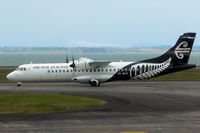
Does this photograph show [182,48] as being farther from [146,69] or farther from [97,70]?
[97,70]

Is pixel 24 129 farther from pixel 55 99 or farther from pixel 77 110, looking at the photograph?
pixel 55 99

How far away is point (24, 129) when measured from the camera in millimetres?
17031

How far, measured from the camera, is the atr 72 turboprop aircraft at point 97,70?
42281 mm

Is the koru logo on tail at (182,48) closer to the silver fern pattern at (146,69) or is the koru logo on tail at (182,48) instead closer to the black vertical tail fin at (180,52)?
the black vertical tail fin at (180,52)

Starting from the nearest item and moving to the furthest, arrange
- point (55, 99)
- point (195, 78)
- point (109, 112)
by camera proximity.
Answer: point (109, 112) → point (55, 99) → point (195, 78)

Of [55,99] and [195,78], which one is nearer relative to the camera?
[55,99]

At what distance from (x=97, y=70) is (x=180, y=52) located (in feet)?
32.7

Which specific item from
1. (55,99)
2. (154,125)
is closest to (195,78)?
(55,99)

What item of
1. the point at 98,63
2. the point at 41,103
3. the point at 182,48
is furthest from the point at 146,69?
the point at 41,103

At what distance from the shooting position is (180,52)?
43.5m

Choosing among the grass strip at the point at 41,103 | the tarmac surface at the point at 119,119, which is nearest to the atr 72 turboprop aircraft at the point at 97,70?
the grass strip at the point at 41,103

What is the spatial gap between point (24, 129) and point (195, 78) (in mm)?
39558

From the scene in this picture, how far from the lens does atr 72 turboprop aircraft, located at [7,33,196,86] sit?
4228cm

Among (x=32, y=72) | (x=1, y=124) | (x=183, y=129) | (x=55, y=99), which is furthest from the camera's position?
(x=32, y=72)
